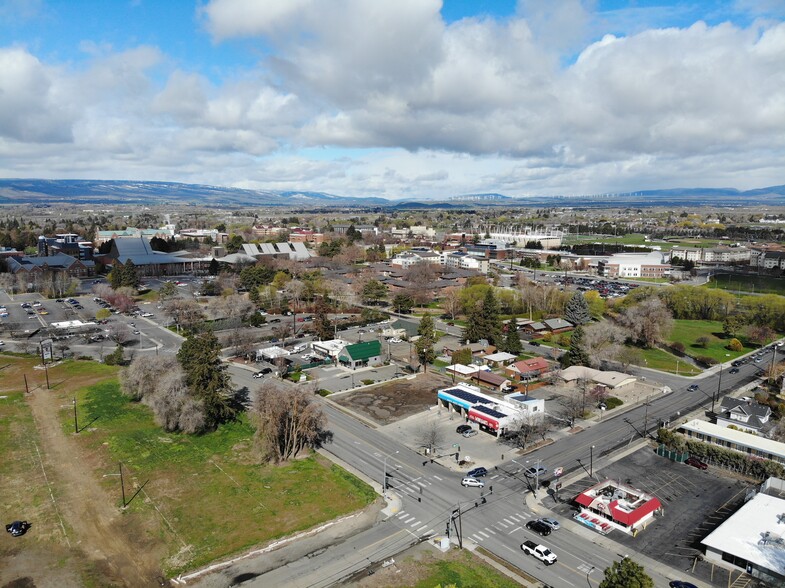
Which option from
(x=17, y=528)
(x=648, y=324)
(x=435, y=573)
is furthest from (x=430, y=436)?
(x=648, y=324)

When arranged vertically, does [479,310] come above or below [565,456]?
above

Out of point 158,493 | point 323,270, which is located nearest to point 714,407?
point 158,493

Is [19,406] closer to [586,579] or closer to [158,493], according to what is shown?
[158,493]

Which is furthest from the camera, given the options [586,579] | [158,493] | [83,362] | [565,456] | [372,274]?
[372,274]

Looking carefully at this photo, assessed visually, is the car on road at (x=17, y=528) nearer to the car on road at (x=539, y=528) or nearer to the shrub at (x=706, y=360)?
the car on road at (x=539, y=528)

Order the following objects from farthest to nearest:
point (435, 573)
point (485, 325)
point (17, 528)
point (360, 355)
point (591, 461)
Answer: point (485, 325) → point (360, 355) → point (591, 461) → point (17, 528) → point (435, 573)

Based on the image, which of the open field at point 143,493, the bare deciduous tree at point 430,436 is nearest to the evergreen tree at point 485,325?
the bare deciduous tree at point 430,436

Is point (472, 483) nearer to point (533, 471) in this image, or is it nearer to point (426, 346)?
point (533, 471)

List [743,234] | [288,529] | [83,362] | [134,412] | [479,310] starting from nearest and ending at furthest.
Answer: [288,529], [134,412], [83,362], [479,310], [743,234]
